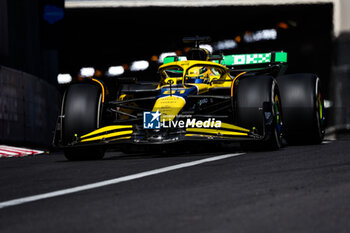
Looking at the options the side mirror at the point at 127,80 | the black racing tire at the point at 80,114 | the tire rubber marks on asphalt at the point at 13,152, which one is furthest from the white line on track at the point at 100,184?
the tire rubber marks on asphalt at the point at 13,152

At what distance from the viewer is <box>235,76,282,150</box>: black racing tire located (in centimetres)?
1062

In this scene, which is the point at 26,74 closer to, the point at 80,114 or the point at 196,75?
the point at 196,75

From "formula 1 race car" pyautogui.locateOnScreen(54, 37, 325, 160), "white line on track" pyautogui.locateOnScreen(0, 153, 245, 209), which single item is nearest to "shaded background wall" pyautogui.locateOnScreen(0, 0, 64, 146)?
"formula 1 race car" pyautogui.locateOnScreen(54, 37, 325, 160)

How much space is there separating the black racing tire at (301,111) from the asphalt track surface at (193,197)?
241cm

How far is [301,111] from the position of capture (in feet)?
A: 39.5

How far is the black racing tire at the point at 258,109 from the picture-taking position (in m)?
10.6

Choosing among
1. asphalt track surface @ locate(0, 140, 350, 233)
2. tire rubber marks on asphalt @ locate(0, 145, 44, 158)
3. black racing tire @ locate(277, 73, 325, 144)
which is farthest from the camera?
tire rubber marks on asphalt @ locate(0, 145, 44, 158)

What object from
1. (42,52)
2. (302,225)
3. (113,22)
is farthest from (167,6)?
(302,225)

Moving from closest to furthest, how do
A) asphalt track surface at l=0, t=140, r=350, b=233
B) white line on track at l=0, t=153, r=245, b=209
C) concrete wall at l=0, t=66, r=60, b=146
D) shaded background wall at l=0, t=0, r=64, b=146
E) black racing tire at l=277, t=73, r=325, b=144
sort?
asphalt track surface at l=0, t=140, r=350, b=233
white line on track at l=0, t=153, r=245, b=209
black racing tire at l=277, t=73, r=325, b=144
concrete wall at l=0, t=66, r=60, b=146
shaded background wall at l=0, t=0, r=64, b=146

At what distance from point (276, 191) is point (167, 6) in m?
17.0

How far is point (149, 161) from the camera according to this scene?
397 inches

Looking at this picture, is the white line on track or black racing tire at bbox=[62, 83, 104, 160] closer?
the white line on track

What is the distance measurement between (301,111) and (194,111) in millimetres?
1901

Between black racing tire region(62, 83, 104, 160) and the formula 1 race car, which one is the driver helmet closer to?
the formula 1 race car
